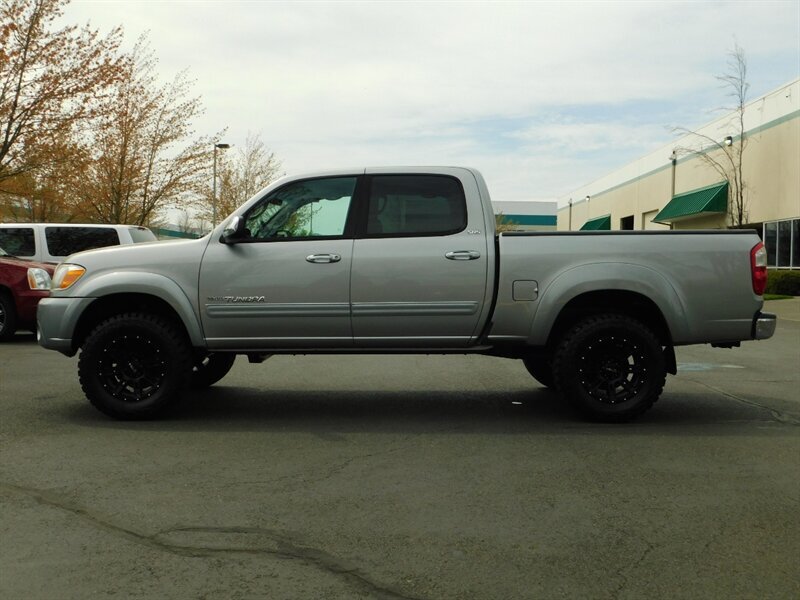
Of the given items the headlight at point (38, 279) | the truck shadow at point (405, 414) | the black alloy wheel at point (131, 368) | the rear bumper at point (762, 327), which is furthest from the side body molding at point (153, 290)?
the headlight at point (38, 279)

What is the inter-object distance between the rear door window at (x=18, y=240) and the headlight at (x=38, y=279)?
238cm

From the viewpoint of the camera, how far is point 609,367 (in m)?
7.24

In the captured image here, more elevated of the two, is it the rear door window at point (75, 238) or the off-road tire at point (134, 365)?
the rear door window at point (75, 238)

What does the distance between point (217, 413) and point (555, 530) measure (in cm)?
406

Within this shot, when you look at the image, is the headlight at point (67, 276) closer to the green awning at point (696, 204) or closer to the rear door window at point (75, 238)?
the rear door window at point (75, 238)

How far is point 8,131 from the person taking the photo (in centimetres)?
2422

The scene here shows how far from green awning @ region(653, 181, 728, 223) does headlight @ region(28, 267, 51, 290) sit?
27.1 metres

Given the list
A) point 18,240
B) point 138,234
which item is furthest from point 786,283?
point 18,240

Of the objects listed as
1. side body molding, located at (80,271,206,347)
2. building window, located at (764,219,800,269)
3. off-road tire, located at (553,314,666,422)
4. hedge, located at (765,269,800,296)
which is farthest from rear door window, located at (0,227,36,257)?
building window, located at (764,219,800,269)

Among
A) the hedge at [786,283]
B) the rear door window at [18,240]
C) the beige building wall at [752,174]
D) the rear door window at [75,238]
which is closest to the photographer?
the rear door window at [18,240]

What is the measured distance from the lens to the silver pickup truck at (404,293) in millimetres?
7121

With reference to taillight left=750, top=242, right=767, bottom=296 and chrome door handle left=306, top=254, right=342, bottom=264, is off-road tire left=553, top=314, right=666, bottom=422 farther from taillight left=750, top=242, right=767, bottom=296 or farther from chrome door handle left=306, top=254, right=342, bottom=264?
chrome door handle left=306, top=254, right=342, bottom=264

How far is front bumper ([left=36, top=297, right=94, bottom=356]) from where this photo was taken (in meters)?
7.37

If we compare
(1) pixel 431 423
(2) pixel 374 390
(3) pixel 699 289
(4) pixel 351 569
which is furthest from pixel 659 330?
(4) pixel 351 569
